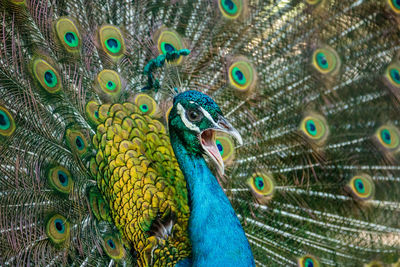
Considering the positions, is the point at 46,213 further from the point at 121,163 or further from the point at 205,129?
the point at 205,129

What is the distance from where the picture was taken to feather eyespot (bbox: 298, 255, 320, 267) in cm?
173

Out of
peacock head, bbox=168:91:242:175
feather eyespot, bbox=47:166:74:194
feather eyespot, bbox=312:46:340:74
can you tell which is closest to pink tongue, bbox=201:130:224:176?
peacock head, bbox=168:91:242:175

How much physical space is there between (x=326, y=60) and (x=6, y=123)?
120 centimetres

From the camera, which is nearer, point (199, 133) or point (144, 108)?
point (199, 133)

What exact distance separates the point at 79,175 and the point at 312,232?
89 centimetres

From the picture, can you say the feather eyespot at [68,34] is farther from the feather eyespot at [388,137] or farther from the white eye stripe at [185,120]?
the feather eyespot at [388,137]

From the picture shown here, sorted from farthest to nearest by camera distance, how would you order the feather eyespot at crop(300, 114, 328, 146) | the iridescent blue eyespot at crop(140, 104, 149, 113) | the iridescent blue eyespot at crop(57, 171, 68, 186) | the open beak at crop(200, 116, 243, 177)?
the feather eyespot at crop(300, 114, 328, 146), the iridescent blue eyespot at crop(140, 104, 149, 113), the iridescent blue eyespot at crop(57, 171, 68, 186), the open beak at crop(200, 116, 243, 177)

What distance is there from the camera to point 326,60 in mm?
1855

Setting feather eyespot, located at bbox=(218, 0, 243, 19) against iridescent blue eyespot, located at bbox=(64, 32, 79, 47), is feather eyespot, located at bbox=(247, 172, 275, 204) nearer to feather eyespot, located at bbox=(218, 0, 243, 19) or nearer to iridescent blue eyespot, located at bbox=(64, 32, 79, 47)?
feather eyespot, located at bbox=(218, 0, 243, 19)

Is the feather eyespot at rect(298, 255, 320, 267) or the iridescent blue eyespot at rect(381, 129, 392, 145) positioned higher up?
the iridescent blue eyespot at rect(381, 129, 392, 145)

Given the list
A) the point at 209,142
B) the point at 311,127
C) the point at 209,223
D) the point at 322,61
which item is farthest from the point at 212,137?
the point at 322,61

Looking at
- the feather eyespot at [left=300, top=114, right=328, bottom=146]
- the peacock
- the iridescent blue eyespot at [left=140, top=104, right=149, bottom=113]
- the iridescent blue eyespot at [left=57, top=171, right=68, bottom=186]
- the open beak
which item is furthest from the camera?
the feather eyespot at [left=300, top=114, right=328, bottom=146]

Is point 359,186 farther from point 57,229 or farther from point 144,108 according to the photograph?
point 57,229

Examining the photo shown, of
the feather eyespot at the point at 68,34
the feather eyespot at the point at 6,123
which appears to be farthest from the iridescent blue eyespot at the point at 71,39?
the feather eyespot at the point at 6,123
